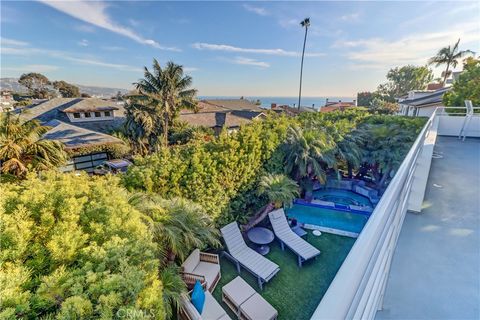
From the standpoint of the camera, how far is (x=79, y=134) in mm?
14945

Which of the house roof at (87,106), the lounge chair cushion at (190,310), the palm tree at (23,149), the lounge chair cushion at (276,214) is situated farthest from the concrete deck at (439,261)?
the house roof at (87,106)

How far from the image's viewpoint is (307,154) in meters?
10.7

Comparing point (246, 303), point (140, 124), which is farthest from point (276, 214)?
point (140, 124)

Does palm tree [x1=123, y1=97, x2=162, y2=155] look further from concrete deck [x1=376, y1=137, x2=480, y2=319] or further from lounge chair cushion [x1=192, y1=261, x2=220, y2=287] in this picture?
concrete deck [x1=376, y1=137, x2=480, y2=319]

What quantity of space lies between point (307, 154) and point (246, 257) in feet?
19.3

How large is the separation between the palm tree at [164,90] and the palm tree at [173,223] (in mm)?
13558

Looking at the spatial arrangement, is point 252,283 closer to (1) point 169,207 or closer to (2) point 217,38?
(1) point 169,207

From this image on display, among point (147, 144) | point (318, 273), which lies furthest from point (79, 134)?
point (318, 273)

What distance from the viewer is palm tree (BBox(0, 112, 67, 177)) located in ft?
25.3

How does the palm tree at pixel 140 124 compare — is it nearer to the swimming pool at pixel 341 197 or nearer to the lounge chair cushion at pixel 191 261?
the lounge chair cushion at pixel 191 261

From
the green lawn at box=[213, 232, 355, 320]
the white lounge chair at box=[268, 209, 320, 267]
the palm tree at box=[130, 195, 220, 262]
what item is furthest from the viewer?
the white lounge chair at box=[268, 209, 320, 267]

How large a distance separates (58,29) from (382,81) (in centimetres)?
6493

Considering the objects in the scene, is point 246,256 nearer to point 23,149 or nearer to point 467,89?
point 23,149

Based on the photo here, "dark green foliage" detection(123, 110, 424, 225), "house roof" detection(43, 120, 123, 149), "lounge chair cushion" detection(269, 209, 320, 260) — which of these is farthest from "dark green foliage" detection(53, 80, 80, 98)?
"lounge chair cushion" detection(269, 209, 320, 260)
